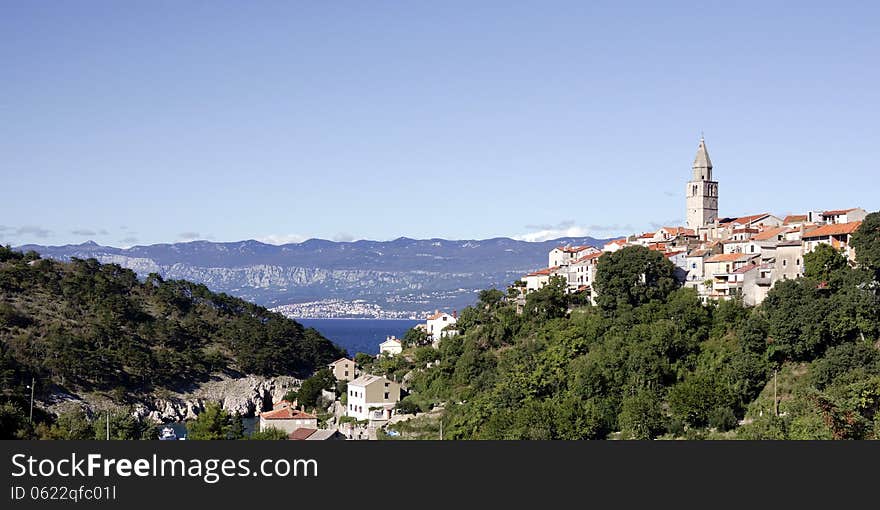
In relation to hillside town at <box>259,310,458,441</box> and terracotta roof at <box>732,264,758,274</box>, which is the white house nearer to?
hillside town at <box>259,310,458,441</box>

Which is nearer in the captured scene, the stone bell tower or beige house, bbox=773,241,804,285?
beige house, bbox=773,241,804,285

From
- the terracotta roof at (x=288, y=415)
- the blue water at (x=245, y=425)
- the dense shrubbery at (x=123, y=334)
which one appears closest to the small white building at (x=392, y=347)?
the dense shrubbery at (x=123, y=334)

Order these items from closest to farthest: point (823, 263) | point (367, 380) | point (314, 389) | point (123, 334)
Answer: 1. point (823, 263)
2. point (367, 380)
3. point (314, 389)
4. point (123, 334)

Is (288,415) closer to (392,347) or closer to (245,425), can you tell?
(245,425)

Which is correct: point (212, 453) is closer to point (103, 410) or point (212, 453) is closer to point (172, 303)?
point (103, 410)

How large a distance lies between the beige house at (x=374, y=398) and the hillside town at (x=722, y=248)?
10.9m

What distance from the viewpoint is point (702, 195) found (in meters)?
74.6

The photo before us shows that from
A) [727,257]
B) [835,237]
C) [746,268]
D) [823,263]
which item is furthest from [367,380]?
[835,237]

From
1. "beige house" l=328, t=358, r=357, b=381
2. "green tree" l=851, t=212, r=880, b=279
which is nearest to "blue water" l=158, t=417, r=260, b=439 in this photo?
"beige house" l=328, t=358, r=357, b=381

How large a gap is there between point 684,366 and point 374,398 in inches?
759

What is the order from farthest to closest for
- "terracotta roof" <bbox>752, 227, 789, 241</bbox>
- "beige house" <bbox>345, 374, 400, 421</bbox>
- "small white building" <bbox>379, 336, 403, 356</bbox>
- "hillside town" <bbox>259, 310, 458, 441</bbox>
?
1. "small white building" <bbox>379, 336, 403, 356</bbox>
2. "beige house" <bbox>345, 374, 400, 421</bbox>
3. "terracotta roof" <bbox>752, 227, 789, 241</bbox>
4. "hillside town" <bbox>259, 310, 458, 441</bbox>

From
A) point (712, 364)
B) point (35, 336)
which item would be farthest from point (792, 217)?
point (35, 336)

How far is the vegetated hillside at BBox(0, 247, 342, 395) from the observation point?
76.1 meters

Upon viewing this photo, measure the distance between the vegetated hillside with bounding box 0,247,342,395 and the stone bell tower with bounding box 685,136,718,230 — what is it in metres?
35.0
